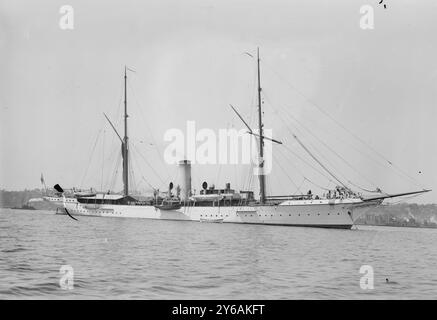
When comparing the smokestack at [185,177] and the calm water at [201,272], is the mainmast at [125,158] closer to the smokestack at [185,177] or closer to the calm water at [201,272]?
the smokestack at [185,177]

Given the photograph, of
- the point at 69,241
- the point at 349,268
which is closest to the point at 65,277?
the point at 349,268

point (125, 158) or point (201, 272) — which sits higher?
point (125, 158)

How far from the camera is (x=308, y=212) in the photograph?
59.7 metres

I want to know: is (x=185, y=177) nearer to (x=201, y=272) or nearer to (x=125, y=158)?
(x=125, y=158)

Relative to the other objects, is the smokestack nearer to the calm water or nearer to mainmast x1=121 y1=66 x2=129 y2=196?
mainmast x1=121 y1=66 x2=129 y2=196

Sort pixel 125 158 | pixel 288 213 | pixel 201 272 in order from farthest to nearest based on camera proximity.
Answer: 1. pixel 125 158
2. pixel 288 213
3. pixel 201 272

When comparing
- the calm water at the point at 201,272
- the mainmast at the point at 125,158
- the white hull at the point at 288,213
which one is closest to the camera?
the calm water at the point at 201,272

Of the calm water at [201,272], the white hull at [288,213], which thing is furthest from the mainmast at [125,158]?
the calm water at [201,272]

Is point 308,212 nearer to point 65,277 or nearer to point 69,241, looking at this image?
point 69,241

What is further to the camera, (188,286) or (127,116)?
(127,116)

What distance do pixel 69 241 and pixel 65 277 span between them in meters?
14.1

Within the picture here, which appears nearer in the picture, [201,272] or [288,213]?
[201,272]

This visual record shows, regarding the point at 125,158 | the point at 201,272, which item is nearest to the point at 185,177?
the point at 125,158
